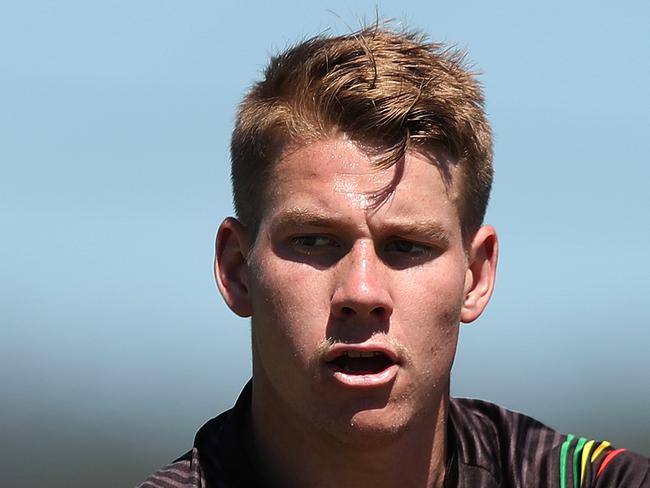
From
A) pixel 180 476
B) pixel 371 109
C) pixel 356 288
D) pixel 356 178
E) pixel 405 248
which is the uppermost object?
pixel 371 109

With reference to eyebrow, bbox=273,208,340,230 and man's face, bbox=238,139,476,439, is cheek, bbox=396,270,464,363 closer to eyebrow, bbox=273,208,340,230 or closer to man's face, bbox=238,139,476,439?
man's face, bbox=238,139,476,439

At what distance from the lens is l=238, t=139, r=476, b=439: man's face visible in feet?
28.9

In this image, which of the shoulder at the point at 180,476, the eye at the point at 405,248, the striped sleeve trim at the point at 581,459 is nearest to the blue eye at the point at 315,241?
the eye at the point at 405,248

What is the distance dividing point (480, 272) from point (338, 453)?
0.99 m

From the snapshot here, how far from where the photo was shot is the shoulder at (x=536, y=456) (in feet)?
30.6

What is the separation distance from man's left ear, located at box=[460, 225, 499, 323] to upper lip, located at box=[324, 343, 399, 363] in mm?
543

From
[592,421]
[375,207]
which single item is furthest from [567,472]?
[592,421]

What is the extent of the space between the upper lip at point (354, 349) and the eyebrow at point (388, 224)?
1.53 feet

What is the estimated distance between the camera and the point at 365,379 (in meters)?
8.79

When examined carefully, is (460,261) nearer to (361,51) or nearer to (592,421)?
(361,51)

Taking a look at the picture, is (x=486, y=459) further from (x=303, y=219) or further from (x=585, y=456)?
(x=303, y=219)

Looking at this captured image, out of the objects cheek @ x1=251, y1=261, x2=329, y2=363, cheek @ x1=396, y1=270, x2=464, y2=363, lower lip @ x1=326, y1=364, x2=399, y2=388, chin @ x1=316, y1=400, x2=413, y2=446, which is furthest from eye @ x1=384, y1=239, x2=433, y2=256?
chin @ x1=316, y1=400, x2=413, y2=446

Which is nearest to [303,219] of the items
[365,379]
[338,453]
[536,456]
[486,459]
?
[365,379]

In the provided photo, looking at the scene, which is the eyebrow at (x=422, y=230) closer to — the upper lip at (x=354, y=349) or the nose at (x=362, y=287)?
the nose at (x=362, y=287)
